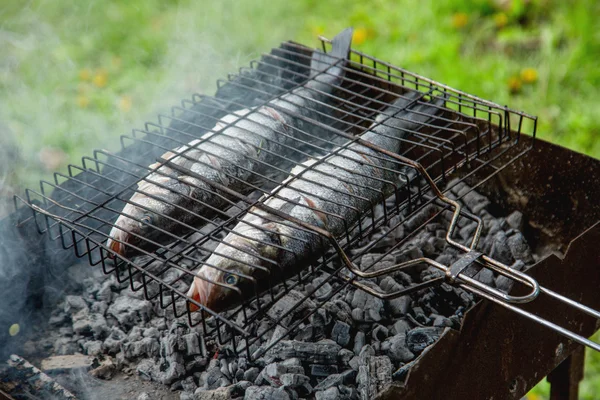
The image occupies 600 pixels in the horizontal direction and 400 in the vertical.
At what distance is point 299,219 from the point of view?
2.52 metres

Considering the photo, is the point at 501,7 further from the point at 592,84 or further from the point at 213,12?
the point at 213,12

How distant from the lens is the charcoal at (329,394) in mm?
2428

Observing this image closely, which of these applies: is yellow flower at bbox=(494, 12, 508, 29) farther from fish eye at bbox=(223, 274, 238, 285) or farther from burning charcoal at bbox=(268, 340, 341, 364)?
fish eye at bbox=(223, 274, 238, 285)

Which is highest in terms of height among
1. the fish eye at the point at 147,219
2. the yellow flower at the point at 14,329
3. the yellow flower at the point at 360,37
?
the fish eye at the point at 147,219

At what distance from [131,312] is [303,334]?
875 millimetres

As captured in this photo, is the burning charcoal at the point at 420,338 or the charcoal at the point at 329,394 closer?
the charcoal at the point at 329,394

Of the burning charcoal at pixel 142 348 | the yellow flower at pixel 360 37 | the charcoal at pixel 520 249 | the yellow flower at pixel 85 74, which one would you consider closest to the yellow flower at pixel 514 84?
the yellow flower at pixel 360 37

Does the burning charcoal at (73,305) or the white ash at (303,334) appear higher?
the white ash at (303,334)

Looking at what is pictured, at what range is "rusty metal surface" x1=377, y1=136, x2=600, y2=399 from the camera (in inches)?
86.6

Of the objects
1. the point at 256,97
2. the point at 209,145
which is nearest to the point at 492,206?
the point at 256,97

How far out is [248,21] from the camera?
6.83 meters

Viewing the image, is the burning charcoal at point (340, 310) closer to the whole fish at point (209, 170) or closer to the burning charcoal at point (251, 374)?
the burning charcoal at point (251, 374)

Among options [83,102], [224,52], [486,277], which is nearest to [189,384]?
[486,277]

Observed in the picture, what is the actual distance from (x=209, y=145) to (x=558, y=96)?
12.6 feet
